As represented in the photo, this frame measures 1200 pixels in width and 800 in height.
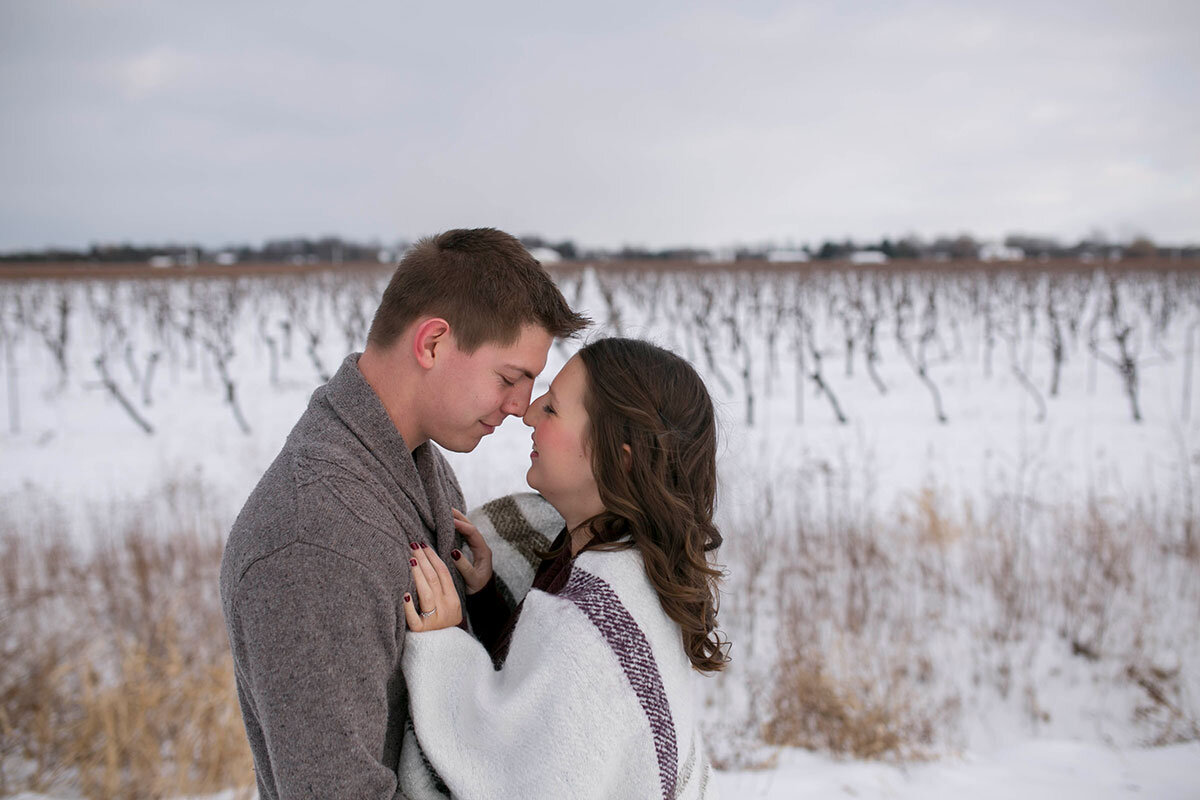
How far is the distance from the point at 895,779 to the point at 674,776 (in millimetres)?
2992

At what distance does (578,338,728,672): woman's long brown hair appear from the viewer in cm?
154

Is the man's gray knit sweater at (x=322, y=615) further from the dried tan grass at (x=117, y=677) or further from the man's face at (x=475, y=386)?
the dried tan grass at (x=117, y=677)

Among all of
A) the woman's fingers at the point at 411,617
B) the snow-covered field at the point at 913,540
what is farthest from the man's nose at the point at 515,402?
the woman's fingers at the point at 411,617

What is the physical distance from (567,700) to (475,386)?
0.60 metres

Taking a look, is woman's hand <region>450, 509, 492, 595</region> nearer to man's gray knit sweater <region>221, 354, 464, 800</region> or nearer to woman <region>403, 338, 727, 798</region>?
woman <region>403, 338, 727, 798</region>

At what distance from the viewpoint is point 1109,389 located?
13188 millimetres

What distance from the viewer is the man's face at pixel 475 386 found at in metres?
1.54

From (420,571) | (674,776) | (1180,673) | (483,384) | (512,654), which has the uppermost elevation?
(483,384)

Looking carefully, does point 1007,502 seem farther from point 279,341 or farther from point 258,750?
point 279,341

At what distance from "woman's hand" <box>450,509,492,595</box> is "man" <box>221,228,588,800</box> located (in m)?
0.10

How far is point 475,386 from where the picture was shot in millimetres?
1562

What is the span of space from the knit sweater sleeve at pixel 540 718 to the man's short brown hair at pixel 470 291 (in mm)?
536

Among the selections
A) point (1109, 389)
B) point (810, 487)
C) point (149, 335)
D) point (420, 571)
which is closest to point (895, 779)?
point (420, 571)

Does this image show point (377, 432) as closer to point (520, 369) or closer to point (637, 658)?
point (520, 369)
